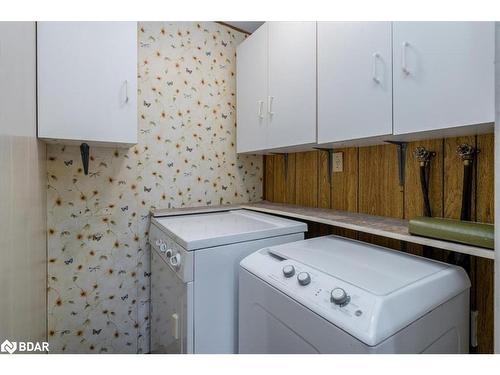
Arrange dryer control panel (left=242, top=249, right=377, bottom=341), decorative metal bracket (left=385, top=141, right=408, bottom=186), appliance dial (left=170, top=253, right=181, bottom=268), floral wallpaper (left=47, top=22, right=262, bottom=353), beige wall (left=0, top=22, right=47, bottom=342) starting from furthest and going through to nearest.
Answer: floral wallpaper (left=47, top=22, right=262, bottom=353) < decorative metal bracket (left=385, top=141, right=408, bottom=186) < appliance dial (left=170, top=253, right=181, bottom=268) < dryer control panel (left=242, top=249, right=377, bottom=341) < beige wall (left=0, top=22, right=47, bottom=342)

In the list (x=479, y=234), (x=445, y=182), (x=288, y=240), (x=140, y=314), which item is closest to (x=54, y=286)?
(x=140, y=314)

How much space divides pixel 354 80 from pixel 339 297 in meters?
1.00

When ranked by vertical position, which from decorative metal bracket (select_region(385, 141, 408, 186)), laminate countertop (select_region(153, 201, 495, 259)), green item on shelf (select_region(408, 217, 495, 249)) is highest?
decorative metal bracket (select_region(385, 141, 408, 186))

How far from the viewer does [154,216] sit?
1.81m

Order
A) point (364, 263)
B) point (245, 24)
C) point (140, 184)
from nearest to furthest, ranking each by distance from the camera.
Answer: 1. point (364, 263)
2. point (140, 184)
3. point (245, 24)

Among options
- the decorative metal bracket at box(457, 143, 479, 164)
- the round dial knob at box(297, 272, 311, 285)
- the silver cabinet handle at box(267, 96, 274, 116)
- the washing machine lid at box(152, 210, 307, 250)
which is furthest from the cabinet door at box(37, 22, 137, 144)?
the decorative metal bracket at box(457, 143, 479, 164)

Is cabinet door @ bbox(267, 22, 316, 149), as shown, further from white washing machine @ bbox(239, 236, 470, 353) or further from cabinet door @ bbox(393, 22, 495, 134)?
white washing machine @ bbox(239, 236, 470, 353)

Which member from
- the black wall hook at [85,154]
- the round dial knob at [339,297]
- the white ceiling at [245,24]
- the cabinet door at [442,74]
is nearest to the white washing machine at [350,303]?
the round dial knob at [339,297]

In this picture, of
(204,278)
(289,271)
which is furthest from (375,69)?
(204,278)

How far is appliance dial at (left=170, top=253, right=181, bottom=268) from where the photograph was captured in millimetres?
1217

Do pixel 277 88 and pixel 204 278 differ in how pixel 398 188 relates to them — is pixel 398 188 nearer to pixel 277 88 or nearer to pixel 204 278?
pixel 277 88

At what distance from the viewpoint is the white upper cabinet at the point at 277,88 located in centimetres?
154

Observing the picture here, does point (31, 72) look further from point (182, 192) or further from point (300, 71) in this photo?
point (300, 71)

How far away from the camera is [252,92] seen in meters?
2.02
